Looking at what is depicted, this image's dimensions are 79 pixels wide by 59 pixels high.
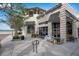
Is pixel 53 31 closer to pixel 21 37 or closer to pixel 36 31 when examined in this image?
pixel 36 31

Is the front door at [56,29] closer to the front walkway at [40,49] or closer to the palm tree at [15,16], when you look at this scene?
the front walkway at [40,49]

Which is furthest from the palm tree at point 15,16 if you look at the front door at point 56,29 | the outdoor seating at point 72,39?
the outdoor seating at point 72,39

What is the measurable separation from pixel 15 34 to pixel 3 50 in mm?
299

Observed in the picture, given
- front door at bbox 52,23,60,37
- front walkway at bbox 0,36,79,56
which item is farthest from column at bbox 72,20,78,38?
front door at bbox 52,23,60,37

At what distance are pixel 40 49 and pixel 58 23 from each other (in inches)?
18.7

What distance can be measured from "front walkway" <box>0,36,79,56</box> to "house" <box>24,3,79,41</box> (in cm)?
14

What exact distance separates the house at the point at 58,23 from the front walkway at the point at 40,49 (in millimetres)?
137

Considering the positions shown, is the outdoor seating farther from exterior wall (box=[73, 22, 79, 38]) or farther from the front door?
the front door

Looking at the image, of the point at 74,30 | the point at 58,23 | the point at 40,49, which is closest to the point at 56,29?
the point at 58,23

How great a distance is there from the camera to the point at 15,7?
Answer: 10.9 ft

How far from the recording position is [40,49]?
3.35 m

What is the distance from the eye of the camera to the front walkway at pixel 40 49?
10.9 ft

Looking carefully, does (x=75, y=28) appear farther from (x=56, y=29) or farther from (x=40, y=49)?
(x=40, y=49)

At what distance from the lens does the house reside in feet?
11.0
